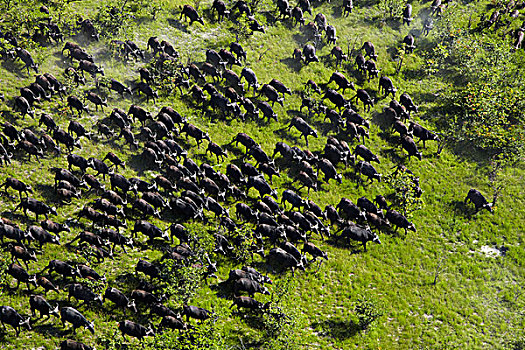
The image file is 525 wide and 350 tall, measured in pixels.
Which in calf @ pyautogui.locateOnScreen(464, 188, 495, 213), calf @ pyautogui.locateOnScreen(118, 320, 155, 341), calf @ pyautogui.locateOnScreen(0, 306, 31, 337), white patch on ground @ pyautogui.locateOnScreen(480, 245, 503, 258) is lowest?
calf @ pyautogui.locateOnScreen(118, 320, 155, 341)

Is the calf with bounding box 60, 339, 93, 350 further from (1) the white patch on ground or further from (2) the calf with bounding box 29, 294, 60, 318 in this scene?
(1) the white patch on ground

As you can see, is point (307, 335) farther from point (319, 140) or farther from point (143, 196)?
point (319, 140)

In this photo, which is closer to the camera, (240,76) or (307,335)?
(307,335)

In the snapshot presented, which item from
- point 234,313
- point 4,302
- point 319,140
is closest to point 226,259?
point 234,313

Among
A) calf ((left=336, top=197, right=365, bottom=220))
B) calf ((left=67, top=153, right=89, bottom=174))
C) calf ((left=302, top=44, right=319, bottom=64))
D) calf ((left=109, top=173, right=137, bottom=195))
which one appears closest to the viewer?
calf ((left=109, top=173, right=137, bottom=195))

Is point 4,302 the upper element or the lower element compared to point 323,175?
→ lower

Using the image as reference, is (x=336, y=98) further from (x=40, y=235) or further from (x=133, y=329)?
(x=133, y=329)

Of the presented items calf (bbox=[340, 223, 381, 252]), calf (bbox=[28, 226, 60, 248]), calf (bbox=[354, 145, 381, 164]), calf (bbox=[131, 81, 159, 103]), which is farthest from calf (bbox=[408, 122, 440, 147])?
calf (bbox=[28, 226, 60, 248])

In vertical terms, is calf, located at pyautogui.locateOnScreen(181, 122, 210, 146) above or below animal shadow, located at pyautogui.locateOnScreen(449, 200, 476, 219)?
A: above

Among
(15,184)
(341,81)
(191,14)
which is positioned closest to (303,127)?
(341,81)
